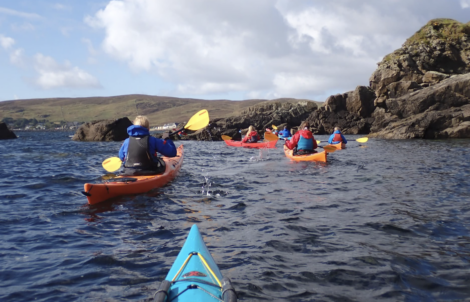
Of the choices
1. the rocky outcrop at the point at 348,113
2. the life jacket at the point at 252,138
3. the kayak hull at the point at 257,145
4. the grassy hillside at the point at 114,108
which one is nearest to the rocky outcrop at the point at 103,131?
the kayak hull at the point at 257,145

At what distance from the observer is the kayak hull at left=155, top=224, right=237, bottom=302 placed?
2662 mm

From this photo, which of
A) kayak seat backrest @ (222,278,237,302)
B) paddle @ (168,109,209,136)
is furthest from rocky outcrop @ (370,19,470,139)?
kayak seat backrest @ (222,278,237,302)

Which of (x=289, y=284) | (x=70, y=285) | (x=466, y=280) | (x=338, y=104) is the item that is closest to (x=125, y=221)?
(x=70, y=285)

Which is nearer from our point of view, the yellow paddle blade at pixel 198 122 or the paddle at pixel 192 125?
the paddle at pixel 192 125

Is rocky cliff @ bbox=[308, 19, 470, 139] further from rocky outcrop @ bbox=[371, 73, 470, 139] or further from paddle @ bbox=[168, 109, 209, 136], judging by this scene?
paddle @ bbox=[168, 109, 209, 136]

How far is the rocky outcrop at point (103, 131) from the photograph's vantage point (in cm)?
3173

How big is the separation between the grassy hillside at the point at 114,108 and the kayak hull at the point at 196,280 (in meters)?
130

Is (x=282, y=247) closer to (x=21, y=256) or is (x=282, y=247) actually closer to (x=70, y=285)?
(x=70, y=285)

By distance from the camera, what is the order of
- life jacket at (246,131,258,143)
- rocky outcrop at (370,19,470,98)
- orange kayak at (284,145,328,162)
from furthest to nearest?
rocky outcrop at (370,19,470,98) → life jacket at (246,131,258,143) → orange kayak at (284,145,328,162)

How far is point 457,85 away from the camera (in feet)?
91.5

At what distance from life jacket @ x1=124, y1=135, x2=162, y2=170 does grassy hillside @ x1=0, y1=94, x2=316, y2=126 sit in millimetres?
124585

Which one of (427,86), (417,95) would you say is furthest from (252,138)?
(427,86)

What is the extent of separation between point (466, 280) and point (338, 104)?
38.9 m

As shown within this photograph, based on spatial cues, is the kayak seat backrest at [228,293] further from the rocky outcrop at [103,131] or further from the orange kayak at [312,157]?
the rocky outcrop at [103,131]
